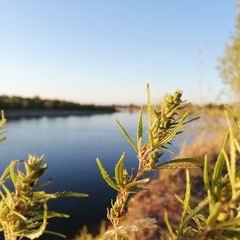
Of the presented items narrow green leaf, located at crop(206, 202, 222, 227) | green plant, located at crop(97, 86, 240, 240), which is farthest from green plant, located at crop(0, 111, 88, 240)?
narrow green leaf, located at crop(206, 202, 222, 227)

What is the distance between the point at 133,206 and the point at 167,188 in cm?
152

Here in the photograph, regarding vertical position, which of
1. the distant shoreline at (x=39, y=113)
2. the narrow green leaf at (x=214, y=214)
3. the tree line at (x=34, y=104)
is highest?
the tree line at (x=34, y=104)

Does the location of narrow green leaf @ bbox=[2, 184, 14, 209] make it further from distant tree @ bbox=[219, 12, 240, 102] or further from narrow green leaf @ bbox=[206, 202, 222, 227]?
distant tree @ bbox=[219, 12, 240, 102]

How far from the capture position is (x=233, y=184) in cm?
38

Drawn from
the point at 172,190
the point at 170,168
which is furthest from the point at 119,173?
the point at 172,190

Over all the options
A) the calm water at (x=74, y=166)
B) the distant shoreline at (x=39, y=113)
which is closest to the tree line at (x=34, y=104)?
the distant shoreline at (x=39, y=113)

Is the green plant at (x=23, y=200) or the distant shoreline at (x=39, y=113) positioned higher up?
the green plant at (x=23, y=200)

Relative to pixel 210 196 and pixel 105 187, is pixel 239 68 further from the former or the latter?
pixel 210 196

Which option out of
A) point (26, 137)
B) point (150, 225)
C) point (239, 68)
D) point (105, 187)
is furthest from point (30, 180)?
point (26, 137)

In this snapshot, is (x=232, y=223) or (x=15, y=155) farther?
(x=15, y=155)

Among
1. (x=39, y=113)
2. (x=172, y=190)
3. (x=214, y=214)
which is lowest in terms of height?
(x=172, y=190)

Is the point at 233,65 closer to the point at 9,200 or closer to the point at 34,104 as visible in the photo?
the point at 9,200

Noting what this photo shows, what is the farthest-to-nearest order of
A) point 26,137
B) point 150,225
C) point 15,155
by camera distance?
point 26,137 → point 15,155 → point 150,225

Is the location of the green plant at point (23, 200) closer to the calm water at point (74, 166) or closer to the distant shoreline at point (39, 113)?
the calm water at point (74, 166)
